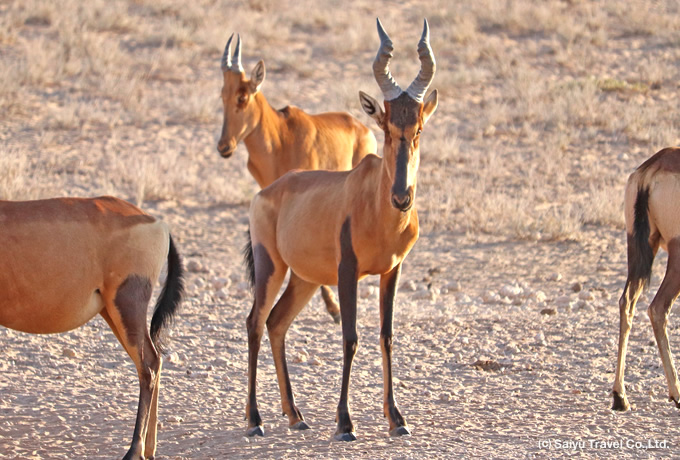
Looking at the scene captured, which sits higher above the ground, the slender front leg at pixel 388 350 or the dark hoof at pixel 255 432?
the slender front leg at pixel 388 350

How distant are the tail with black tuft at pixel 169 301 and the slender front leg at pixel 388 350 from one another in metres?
1.40

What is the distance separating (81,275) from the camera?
6.14 metres

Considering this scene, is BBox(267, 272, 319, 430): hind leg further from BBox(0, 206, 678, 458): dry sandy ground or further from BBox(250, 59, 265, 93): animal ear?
BBox(250, 59, 265, 93): animal ear

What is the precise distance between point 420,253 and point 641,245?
Answer: 17.6ft

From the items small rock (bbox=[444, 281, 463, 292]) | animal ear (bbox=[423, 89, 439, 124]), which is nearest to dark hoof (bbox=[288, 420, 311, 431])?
animal ear (bbox=[423, 89, 439, 124])

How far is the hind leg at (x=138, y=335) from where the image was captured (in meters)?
6.14

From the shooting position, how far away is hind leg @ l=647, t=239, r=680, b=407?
7137 millimetres

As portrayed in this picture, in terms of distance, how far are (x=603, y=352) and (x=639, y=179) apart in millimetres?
1797

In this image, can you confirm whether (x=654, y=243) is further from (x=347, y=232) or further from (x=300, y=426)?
(x=300, y=426)

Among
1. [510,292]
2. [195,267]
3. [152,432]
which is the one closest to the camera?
[152,432]

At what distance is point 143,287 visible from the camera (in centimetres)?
625

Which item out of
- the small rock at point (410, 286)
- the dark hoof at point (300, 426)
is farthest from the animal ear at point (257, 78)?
the dark hoof at point (300, 426)

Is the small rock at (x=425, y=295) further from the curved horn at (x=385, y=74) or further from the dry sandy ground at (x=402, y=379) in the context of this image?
the curved horn at (x=385, y=74)

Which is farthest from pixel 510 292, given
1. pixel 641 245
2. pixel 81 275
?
pixel 81 275
